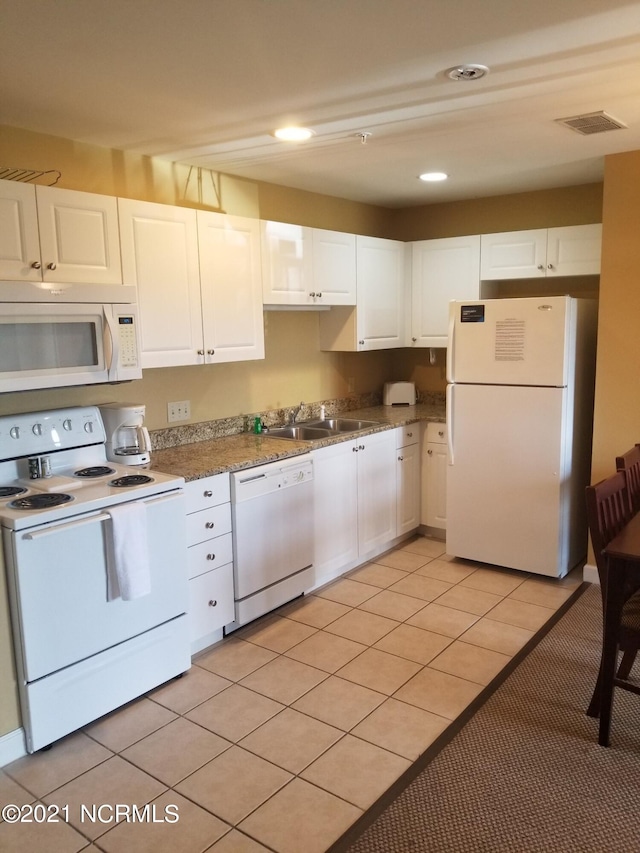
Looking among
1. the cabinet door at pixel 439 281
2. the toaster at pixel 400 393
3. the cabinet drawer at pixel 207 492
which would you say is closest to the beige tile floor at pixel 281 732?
the cabinet drawer at pixel 207 492

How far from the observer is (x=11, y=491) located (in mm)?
2588

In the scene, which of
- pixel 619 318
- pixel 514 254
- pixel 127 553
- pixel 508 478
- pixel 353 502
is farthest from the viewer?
pixel 514 254

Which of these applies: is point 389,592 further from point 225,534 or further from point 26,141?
point 26,141

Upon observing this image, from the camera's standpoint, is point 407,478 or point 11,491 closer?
point 11,491

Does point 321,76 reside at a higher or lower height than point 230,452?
higher

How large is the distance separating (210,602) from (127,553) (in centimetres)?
69

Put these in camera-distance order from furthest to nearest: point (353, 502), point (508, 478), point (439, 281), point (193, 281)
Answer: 1. point (439, 281)
2. point (353, 502)
3. point (508, 478)
4. point (193, 281)

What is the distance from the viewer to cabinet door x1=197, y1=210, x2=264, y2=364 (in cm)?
330

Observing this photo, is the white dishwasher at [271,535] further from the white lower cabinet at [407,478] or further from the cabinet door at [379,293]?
the cabinet door at [379,293]

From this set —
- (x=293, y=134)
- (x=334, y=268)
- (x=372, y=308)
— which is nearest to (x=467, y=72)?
(x=293, y=134)

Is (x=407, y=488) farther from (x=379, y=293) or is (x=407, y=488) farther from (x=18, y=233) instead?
(x=18, y=233)

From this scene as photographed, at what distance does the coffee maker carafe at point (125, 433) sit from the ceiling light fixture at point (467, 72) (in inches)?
74.9

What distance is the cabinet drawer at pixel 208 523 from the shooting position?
2.96 meters

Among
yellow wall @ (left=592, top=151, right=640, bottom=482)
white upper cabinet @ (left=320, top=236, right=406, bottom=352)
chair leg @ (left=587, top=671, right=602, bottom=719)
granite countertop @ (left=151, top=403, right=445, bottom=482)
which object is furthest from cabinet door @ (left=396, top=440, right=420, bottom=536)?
chair leg @ (left=587, top=671, right=602, bottom=719)
